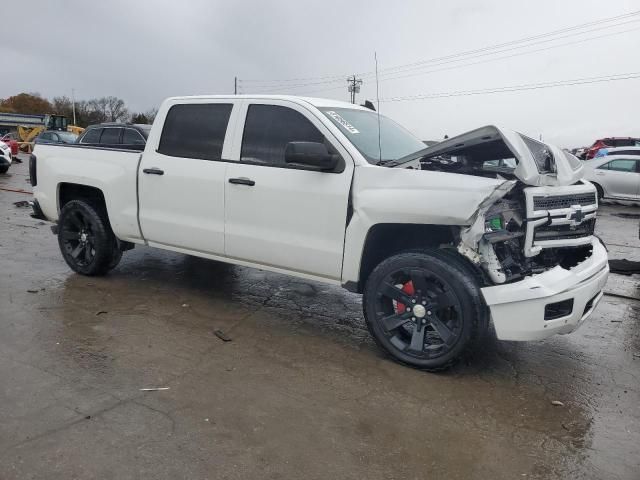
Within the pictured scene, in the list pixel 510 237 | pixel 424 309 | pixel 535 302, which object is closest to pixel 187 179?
pixel 424 309

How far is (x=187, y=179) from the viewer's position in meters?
4.79

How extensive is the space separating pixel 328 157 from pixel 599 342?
2.79 m

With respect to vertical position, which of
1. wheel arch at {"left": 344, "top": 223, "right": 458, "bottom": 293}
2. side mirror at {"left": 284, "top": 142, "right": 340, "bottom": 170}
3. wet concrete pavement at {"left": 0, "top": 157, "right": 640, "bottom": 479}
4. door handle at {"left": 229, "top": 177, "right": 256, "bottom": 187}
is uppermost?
side mirror at {"left": 284, "top": 142, "right": 340, "bottom": 170}

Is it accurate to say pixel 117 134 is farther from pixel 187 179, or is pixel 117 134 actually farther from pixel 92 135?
pixel 187 179

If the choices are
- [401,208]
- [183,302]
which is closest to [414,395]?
[401,208]

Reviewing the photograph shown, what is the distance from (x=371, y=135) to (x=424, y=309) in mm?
1632

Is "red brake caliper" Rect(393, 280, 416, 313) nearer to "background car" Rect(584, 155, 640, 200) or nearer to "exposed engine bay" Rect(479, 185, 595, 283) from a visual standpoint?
"exposed engine bay" Rect(479, 185, 595, 283)

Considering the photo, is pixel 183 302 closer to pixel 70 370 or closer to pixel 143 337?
pixel 143 337

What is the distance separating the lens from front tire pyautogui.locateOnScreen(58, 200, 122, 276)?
18.3ft

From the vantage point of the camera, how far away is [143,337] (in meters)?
4.23

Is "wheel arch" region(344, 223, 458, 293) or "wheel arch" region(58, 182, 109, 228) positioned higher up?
"wheel arch" region(58, 182, 109, 228)

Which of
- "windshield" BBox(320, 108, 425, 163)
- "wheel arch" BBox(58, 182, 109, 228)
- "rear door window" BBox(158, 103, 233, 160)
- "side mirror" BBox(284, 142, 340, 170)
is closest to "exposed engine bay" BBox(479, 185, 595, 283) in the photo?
"windshield" BBox(320, 108, 425, 163)

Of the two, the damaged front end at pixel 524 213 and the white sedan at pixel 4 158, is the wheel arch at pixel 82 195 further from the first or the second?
the white sedan at pixel 4 158

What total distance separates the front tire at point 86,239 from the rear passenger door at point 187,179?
68cm
